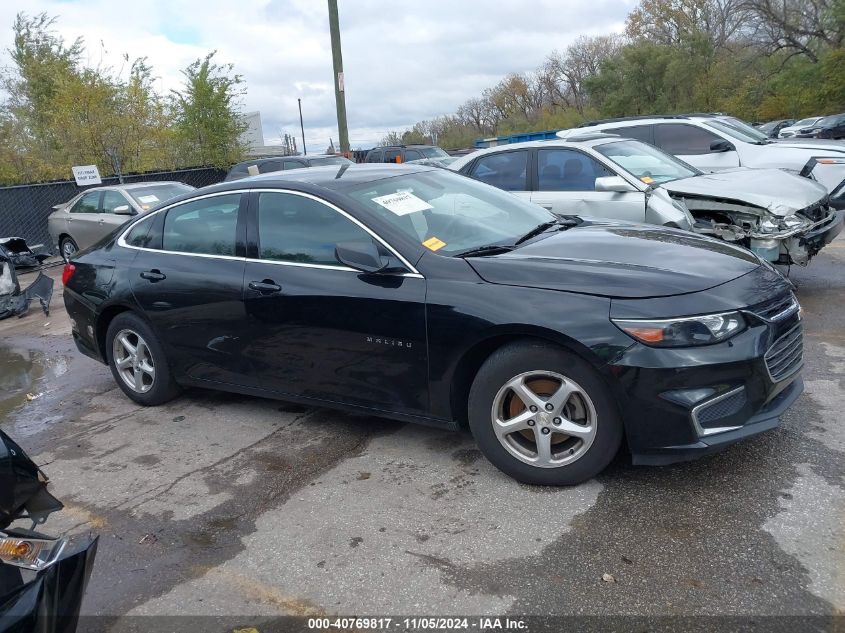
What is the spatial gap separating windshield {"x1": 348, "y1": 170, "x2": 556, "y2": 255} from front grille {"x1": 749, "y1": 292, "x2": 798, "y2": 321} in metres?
1.38

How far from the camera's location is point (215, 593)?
2.95 metres

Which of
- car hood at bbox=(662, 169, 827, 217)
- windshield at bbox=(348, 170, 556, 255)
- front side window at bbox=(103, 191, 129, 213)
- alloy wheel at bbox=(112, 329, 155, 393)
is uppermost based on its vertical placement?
windshield at bbox=(348, 170, 556, 255)

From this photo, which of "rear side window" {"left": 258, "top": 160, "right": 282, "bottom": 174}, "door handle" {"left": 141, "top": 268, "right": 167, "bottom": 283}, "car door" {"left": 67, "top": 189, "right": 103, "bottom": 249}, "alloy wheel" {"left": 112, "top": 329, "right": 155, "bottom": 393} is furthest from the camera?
"rear side window" {"left": 258, "top": 160, "right": 282, "bottom": 174}

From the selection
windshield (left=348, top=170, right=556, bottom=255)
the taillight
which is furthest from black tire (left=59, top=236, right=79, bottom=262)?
windshield (left=348, top=170, right=556, bottom=255)

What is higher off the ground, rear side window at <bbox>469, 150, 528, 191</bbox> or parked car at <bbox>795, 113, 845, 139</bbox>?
rear side window at <bbox>469, 150, 528, 191</bbox>

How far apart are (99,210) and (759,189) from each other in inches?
452

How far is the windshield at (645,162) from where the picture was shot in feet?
23.8

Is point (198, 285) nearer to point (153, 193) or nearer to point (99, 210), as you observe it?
point (153, 193)

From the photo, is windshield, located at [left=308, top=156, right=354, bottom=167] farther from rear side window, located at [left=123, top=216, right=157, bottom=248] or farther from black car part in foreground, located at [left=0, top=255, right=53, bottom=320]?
rear side window, located at [left=123, top=216, right=157, bottom=248]

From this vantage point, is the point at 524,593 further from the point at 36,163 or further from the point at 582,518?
the point at 36,163

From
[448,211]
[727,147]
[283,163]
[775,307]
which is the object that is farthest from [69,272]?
[283,163]

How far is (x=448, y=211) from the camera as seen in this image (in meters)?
4.32

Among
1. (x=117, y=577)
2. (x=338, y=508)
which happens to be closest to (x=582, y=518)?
(x=338, y=508)

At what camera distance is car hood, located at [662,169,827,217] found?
21.0 feet
